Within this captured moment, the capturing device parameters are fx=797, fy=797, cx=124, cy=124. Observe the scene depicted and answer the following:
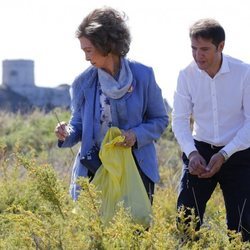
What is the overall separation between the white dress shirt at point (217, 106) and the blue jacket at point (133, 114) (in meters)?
0.22

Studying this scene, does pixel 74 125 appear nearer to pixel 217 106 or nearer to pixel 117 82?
pixel 117 82

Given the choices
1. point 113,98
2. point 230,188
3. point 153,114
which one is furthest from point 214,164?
point 113,98

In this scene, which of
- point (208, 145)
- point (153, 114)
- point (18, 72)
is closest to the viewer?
point (153, 114)

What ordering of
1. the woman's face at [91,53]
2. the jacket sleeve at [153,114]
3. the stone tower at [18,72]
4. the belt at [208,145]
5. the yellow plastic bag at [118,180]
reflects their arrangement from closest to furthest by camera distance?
the yellow plastic bag at [118,180] → the woman's face at [91,53] → the jacket sleeve at [153,114] → the belt at [208,145] → the stone tower at [18,72]

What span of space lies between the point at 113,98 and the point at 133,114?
16 centimetres

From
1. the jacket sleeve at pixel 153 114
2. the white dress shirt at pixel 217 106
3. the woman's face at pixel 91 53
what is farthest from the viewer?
the white dress shirt at pixel 217 106

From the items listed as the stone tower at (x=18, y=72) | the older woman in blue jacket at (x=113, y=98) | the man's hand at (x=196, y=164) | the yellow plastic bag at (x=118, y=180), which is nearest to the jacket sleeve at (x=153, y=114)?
the older woman in blue jacket at (x=113, y=98)

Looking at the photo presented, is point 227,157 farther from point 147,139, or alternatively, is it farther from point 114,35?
point 114,35

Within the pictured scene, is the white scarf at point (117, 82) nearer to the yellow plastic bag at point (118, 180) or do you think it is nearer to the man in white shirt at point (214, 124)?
the yellow plastic bag at point (118, 180)

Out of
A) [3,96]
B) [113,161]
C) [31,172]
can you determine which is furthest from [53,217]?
[3,96]

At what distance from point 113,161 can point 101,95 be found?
43cm

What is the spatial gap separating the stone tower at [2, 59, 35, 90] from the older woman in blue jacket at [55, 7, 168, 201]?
4583 centimetres

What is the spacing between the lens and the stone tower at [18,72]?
51781mm

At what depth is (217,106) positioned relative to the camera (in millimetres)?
4949
